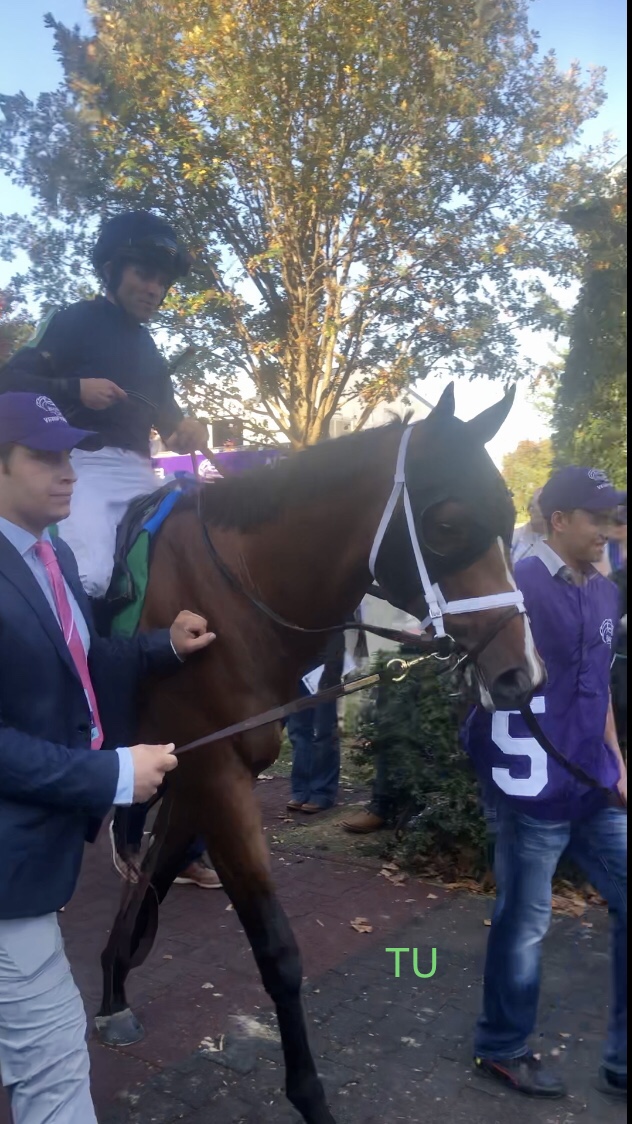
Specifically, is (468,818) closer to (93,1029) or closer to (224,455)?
(93,1029)

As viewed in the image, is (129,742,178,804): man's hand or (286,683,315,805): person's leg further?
(286,683,315,805): person's leg

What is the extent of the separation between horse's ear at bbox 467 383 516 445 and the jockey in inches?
51.0

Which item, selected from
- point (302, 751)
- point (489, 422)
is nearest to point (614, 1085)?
point (489, 422)

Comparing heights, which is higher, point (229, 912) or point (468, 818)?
point (468, 818)

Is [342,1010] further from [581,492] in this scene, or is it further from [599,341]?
[599,341]

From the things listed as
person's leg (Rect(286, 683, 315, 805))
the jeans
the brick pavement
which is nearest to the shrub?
the brick pavement

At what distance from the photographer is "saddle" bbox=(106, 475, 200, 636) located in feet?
8.99

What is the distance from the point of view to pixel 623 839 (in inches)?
107

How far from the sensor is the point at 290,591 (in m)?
2.60

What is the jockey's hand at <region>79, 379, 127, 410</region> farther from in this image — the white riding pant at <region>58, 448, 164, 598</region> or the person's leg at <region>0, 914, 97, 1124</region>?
the person's leg at <region>0, 914, 97, 1124</region>

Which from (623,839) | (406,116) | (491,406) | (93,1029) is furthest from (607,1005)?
(406,116)

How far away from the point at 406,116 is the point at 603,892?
3.49m

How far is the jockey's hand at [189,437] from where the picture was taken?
332 cm

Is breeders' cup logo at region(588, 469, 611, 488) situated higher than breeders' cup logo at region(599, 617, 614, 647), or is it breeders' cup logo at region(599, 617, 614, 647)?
breeders' cup logo at region(588, 469, 611, 488)
